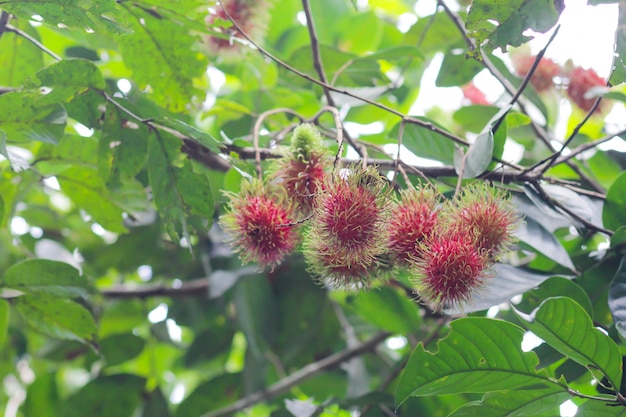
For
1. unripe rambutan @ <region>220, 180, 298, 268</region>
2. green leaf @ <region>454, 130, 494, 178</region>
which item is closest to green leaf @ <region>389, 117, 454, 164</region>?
green leaf @ <region>454, 130, 494, 178</region>

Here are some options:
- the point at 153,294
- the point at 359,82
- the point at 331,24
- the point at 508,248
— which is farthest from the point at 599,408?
the point at 331,24

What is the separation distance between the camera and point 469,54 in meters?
1.22

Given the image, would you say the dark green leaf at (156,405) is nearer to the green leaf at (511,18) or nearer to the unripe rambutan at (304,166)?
the unripe rambutan at (304,166)

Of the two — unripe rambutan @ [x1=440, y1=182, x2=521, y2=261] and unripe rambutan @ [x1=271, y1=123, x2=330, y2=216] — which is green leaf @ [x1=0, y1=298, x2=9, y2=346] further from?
unripe rambutan @ [x1=440, y1=182, x2=521, y2=261]

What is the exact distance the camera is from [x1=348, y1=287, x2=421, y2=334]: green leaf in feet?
5.96

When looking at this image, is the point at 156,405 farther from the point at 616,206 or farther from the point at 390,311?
the point at 616,206

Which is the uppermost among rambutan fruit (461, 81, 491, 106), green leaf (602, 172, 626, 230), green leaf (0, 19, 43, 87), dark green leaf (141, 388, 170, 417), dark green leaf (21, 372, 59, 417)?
green leaf (602, 172, 626, 230)

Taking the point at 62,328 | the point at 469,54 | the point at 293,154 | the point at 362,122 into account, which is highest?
the point at 469,54

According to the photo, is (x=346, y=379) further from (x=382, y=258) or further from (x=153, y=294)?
(x=382, y=258)

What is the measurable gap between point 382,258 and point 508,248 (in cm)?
24

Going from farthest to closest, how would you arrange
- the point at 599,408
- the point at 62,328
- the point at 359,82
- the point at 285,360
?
1. the point at 285,360
2. the point at 359,82
3. the point at 62,328
4. the point at 599,408

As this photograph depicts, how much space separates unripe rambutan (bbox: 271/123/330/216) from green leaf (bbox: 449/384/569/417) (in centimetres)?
44

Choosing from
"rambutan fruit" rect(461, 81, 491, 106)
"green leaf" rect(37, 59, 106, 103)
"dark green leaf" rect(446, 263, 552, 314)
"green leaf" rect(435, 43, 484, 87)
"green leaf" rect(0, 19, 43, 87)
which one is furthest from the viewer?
"rambutan fruit" rect(461, 81, 491, 106)

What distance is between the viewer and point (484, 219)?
3.74ft
